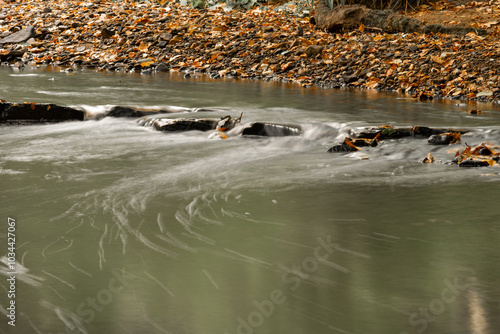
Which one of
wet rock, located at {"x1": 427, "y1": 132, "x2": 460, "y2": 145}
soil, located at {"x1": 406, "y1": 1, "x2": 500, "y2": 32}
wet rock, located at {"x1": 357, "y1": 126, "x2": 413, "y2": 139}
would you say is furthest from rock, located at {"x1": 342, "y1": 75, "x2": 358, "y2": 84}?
wet rock, located at {"x1": 427, "y1": 132, "x2": 460, "y2": 145}

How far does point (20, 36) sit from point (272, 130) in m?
11.3

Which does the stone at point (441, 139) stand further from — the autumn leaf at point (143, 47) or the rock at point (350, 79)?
the autumn leaf at point (143, 47)

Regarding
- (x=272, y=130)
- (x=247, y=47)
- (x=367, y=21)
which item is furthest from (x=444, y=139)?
(x=247, y=47)

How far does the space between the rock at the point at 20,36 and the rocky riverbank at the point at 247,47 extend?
1.1 inches

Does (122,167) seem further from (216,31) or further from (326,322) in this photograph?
(216,31)

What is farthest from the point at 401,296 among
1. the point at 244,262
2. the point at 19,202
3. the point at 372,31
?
the point at 372,31

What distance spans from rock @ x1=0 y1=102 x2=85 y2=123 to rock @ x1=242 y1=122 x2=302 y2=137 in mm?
2137

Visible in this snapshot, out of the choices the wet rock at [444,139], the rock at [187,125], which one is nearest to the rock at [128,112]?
the rock at [187,125]

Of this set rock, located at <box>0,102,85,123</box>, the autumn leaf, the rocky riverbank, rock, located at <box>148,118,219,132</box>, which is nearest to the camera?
rock, located at <box>148,118,219,132</box>

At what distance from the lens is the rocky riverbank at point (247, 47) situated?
949 centimetres

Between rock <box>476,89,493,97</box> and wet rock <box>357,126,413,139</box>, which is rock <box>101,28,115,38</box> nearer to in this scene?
rock <box>476,89,493,97</box>

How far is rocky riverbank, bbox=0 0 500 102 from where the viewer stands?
374 inches

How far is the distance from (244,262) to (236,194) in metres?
1.29

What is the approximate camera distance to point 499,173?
15.2ft
